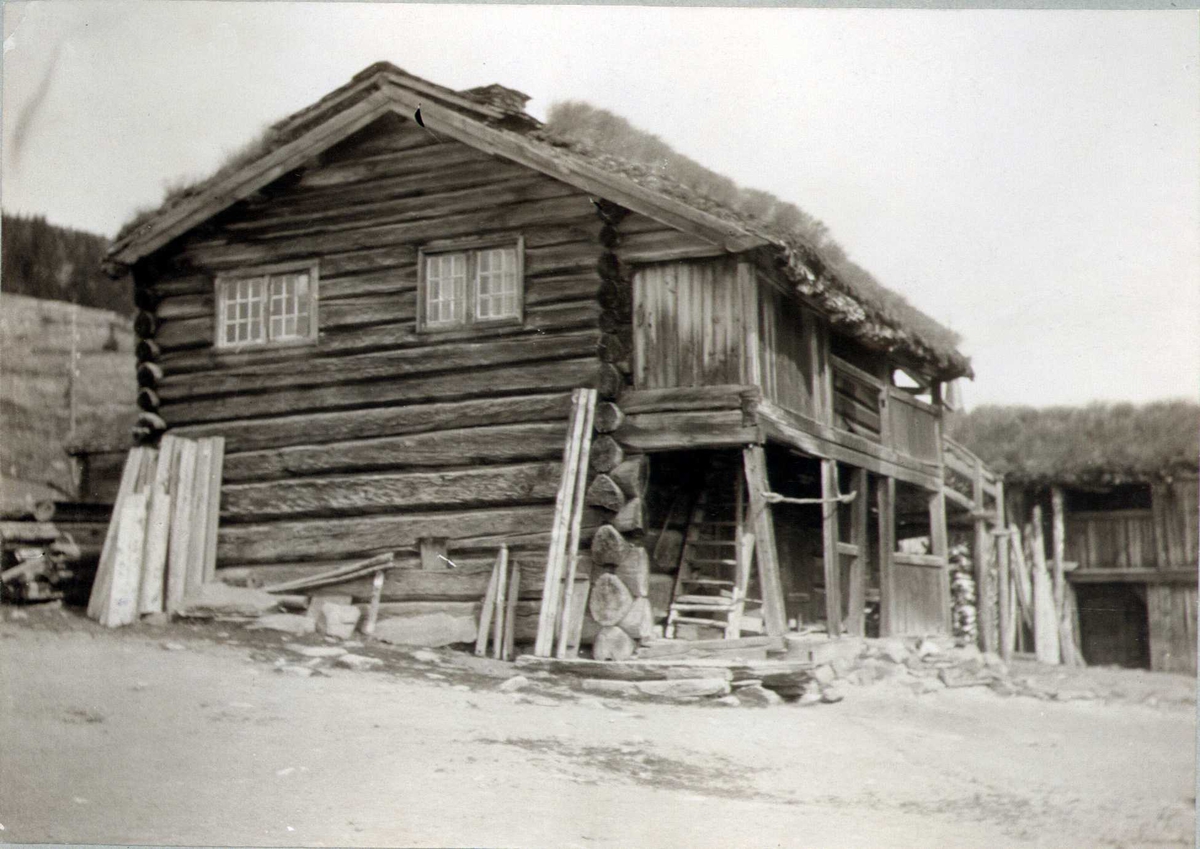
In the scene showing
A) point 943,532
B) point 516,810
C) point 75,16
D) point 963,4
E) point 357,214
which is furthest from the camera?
point 943,532

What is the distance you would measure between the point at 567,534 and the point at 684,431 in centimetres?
134

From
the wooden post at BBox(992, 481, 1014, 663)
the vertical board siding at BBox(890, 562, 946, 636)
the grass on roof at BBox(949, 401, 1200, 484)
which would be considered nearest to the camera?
the grass on roof at BBox(949, 401, 1200, 484)

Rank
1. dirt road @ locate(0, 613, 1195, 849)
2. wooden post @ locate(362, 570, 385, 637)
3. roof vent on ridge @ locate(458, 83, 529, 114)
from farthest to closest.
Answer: wooden post @ locate(362, 570, 385, 637)
roof vent on ridge @ locate(458, 83, 529, 114)
dirt road @ locate(0, 613, 1195, 849)

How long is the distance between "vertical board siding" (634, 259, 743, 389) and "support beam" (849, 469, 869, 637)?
287 cm

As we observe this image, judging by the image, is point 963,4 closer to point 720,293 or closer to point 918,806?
point 720,293

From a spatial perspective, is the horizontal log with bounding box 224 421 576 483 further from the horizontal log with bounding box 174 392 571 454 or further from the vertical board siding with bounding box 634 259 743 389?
the vertical board siding with bounding box 634 259 743 389

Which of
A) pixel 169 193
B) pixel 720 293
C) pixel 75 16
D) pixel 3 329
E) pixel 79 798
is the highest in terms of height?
pixel 75 16

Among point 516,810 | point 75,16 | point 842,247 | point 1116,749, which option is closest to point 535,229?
point 842,247

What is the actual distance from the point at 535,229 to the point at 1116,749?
626 cm

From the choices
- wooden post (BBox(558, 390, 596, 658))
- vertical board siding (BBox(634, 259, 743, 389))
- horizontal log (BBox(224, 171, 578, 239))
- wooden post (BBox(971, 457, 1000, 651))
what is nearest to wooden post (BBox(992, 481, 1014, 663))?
wooden post (BBox(971, 457, 1000, 651))

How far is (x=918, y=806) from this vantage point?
820 cm

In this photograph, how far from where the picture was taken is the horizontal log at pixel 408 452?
11.3 metres

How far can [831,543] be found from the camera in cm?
1243

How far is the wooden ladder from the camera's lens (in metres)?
12.0
